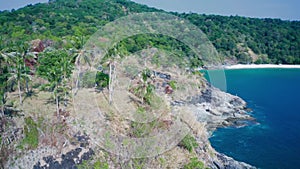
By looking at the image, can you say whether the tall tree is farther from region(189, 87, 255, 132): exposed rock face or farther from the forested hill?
the forested hill

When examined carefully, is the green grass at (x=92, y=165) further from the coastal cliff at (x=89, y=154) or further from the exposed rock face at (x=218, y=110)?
the exposed rock face at (x=218, y=110)

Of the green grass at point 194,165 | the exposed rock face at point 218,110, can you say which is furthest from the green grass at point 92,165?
the exposed rock face at point 218,110

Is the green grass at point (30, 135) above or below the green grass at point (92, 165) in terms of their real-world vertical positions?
above

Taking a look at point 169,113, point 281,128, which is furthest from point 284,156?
point 169,113

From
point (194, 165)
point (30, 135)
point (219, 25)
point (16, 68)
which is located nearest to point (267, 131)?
point (194, 165)

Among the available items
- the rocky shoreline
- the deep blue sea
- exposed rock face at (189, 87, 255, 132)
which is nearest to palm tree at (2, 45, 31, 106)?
the rocky shoreline
